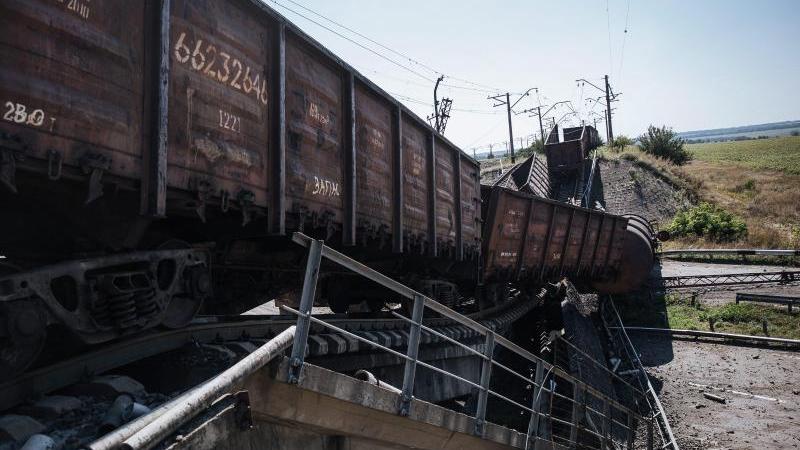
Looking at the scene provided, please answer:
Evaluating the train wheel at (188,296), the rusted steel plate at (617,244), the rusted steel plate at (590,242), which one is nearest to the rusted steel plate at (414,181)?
the train wheel at (188,296)

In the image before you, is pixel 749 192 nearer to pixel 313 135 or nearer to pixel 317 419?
pixel 313 135

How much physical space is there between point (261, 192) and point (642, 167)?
38855 millimetres

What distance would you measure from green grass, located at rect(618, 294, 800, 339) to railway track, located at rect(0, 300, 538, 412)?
15234 mm

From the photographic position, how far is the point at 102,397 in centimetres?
324

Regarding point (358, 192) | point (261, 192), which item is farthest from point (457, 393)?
point (261, 192)

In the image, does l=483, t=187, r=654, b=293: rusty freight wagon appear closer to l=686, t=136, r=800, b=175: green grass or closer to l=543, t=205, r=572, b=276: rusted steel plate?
l=543, t=205, r=572, b=276: rusted steel plate

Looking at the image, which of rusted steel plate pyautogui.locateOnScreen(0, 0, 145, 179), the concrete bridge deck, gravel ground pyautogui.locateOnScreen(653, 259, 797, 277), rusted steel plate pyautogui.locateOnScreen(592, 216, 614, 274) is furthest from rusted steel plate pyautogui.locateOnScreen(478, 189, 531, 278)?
gravel ground pyautogui.locateOnScreen(653, 259, 797, 277)

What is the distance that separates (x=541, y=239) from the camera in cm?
1445

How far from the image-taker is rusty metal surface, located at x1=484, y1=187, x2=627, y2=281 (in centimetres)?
1260

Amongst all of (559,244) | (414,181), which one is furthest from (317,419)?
(559,244)

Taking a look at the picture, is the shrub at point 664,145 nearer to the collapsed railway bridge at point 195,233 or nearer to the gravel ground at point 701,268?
the gravel ground at point 701,268

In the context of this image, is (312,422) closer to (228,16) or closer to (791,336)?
(228,16)

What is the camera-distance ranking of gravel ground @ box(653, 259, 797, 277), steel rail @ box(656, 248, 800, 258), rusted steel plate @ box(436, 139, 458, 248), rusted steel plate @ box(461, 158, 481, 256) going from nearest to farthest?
1. rusted steel plate @ box(436, 139, 458, 248)
2. rusted steel plate @ box(461, 158, 481, 256)
3. steel rail @ box(656, 248, 800, 258)
4. gravel ground @ box(653, 259, 797, 277)

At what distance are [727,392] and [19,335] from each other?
50.2 feet
